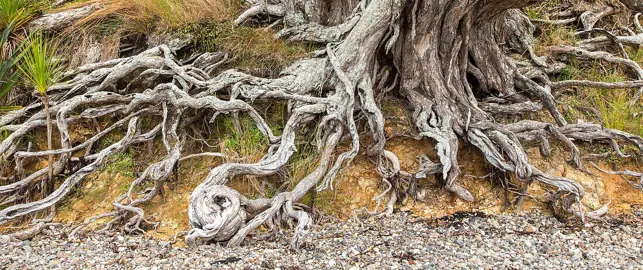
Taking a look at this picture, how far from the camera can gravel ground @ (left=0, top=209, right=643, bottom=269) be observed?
10.2ft

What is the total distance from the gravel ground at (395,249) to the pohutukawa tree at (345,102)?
0.22 metres

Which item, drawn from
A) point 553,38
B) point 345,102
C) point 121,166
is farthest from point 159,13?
point 553,38

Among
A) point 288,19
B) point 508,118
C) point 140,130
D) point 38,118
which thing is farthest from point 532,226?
point 38,118

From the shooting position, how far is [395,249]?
3.31 m

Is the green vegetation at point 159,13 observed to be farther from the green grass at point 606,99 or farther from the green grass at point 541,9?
the green grass at point 606,99

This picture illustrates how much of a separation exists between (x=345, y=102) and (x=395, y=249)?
1.35 m

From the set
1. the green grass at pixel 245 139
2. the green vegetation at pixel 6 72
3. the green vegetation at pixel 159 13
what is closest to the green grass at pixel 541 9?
the green vegetation at pixel 159 13

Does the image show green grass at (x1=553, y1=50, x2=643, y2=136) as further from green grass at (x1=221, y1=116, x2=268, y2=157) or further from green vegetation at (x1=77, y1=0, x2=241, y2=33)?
green vegetation at (x1=77, y1=0, x2=241, y2=33)

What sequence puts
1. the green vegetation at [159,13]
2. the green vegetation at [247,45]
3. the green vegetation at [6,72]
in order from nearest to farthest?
1. the green vegetation at [6,72]
2. the green vegetation at [247,45]
3. the green vegetation at [159,13]

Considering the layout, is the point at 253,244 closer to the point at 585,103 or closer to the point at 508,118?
the point at 508,118

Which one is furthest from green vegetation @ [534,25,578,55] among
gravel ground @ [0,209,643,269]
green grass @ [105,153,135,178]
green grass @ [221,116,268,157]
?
green grass @ [105,153,135,178]

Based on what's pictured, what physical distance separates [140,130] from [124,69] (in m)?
0.57

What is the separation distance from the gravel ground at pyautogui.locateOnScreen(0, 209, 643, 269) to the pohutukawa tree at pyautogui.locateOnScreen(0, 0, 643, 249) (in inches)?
8.7

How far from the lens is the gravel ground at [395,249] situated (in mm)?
3104
